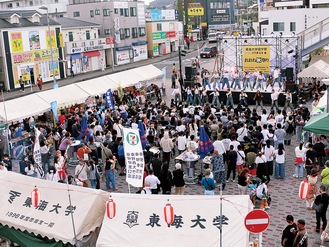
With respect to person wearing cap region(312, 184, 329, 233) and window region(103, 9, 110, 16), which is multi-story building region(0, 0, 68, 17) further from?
person wearing cap region(312, 184, 329, 233)

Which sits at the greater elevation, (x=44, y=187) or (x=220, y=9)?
(x=220, y=9)

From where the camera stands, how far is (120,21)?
54.0 m

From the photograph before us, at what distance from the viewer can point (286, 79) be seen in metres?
26.6

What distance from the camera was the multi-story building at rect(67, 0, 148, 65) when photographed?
5269 centimetres

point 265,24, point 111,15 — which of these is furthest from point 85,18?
point 265,24

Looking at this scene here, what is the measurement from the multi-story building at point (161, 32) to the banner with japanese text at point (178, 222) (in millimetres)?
53074

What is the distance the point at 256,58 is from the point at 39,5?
51233 mm

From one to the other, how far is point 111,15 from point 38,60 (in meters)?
14.9

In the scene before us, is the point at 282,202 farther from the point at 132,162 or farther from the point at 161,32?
the point at 161,32

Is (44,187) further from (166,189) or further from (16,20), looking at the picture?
(16,20)

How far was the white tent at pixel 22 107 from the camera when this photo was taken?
64.7 ft

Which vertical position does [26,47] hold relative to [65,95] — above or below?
above

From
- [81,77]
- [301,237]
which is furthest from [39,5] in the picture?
[301,237]

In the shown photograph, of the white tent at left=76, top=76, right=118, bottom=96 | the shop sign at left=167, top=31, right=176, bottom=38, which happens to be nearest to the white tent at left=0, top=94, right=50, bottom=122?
the white tent at left=76, top=76, right=118, bottom=96
